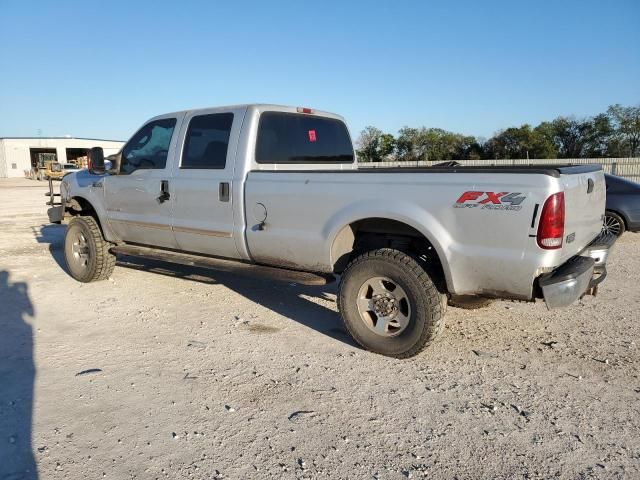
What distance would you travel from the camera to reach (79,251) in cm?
670

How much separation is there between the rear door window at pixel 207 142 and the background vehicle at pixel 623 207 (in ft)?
25.1

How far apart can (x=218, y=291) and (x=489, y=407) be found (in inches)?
151

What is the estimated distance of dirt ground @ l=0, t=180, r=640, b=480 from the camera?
2.66 meters

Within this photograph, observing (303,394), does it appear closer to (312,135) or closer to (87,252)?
(312,135)

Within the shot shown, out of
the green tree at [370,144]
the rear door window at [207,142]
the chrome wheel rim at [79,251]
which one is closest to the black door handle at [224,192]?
the rear door window at [207,142]

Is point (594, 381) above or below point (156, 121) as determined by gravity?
below

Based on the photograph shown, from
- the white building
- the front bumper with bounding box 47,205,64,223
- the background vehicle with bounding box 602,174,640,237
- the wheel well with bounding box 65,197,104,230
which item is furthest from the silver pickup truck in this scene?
the white building

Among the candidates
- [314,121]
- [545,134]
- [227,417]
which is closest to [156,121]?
[314,121]

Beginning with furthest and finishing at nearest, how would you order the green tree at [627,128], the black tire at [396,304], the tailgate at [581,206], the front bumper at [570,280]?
the green tree at [627,128], the black tire at [396,304], the tailgate at [581,206], the front bumper at [570,280]

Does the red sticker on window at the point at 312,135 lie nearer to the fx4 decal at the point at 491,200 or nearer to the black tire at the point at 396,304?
Result: the black tire at the point at 396,304

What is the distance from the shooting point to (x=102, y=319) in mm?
5137

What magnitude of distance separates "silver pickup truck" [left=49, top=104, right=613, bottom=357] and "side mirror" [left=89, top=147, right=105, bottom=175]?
0.06 ft

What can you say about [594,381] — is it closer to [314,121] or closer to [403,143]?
[314,121]

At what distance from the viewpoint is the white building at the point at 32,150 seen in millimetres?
64375
